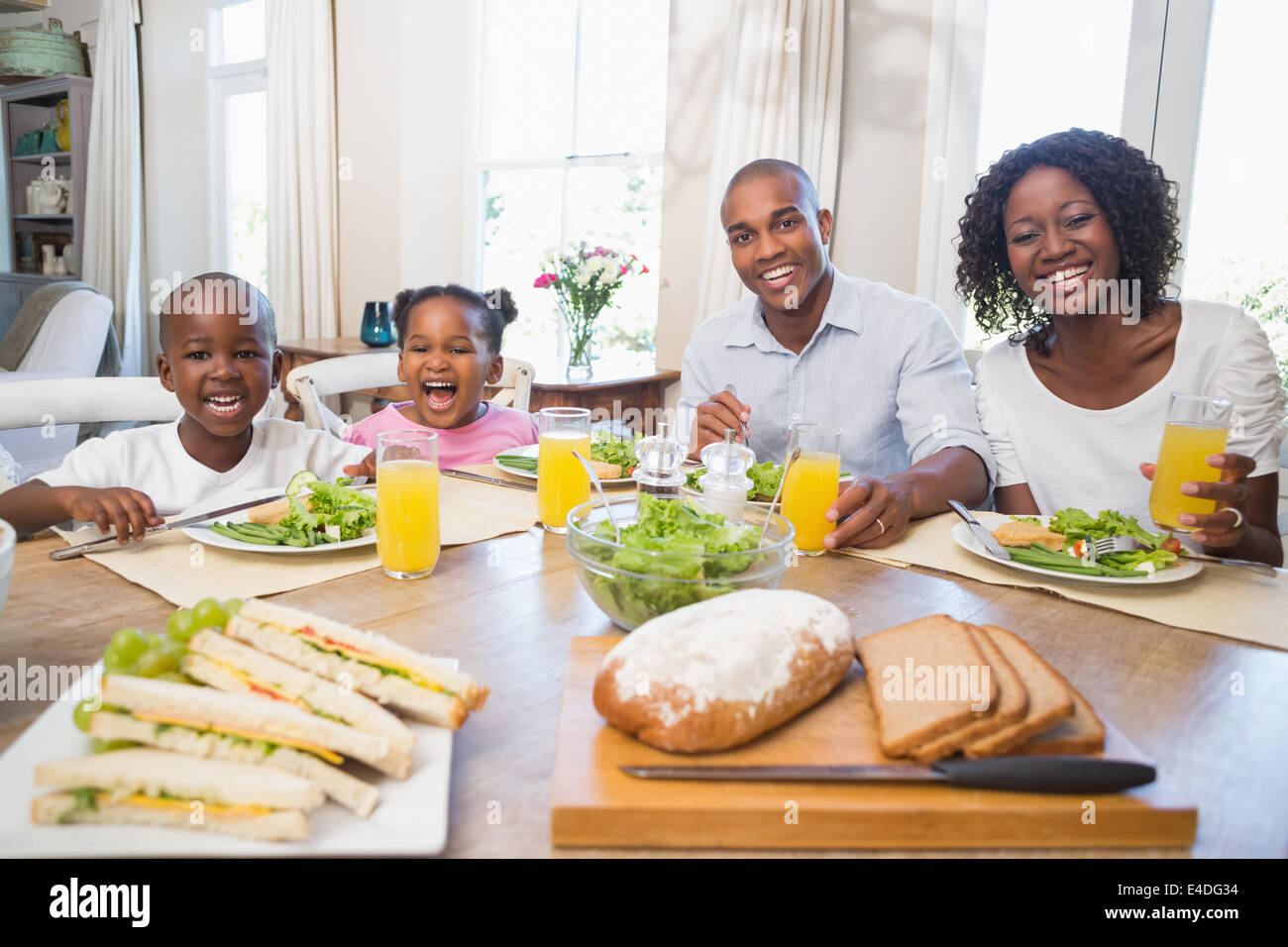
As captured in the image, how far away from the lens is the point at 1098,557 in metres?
1.30

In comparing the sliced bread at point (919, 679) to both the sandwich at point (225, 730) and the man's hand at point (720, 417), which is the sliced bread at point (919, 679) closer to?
the sandwich at point (225, 730)

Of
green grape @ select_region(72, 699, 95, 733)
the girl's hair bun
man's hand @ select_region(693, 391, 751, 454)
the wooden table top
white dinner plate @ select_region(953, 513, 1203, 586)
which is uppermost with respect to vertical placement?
the girl's hair bun

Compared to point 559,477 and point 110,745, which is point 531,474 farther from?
point 110,745

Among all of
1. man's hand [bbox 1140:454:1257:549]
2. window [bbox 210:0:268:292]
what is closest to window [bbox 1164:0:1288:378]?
man's hand [bbox 1140:454:1257:549]

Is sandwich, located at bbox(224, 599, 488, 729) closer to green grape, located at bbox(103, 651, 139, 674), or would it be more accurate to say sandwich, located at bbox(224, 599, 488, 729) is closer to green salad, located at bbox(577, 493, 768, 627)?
green grape, located at bbox(103, 651, 139, 674)

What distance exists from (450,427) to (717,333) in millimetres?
789

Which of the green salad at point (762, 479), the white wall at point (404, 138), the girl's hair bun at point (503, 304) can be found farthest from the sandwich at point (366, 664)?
the white wall at point (404, 138)

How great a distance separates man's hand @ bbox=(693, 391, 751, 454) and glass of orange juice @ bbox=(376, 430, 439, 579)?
→ 2.40 feet

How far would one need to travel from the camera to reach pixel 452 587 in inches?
47.3

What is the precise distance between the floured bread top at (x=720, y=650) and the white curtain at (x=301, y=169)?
17.6 feet

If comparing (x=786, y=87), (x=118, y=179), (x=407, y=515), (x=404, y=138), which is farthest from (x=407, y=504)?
(x=118, y=179)

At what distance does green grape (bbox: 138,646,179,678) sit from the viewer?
69 centimetres

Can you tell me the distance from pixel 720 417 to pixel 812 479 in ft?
1.57
